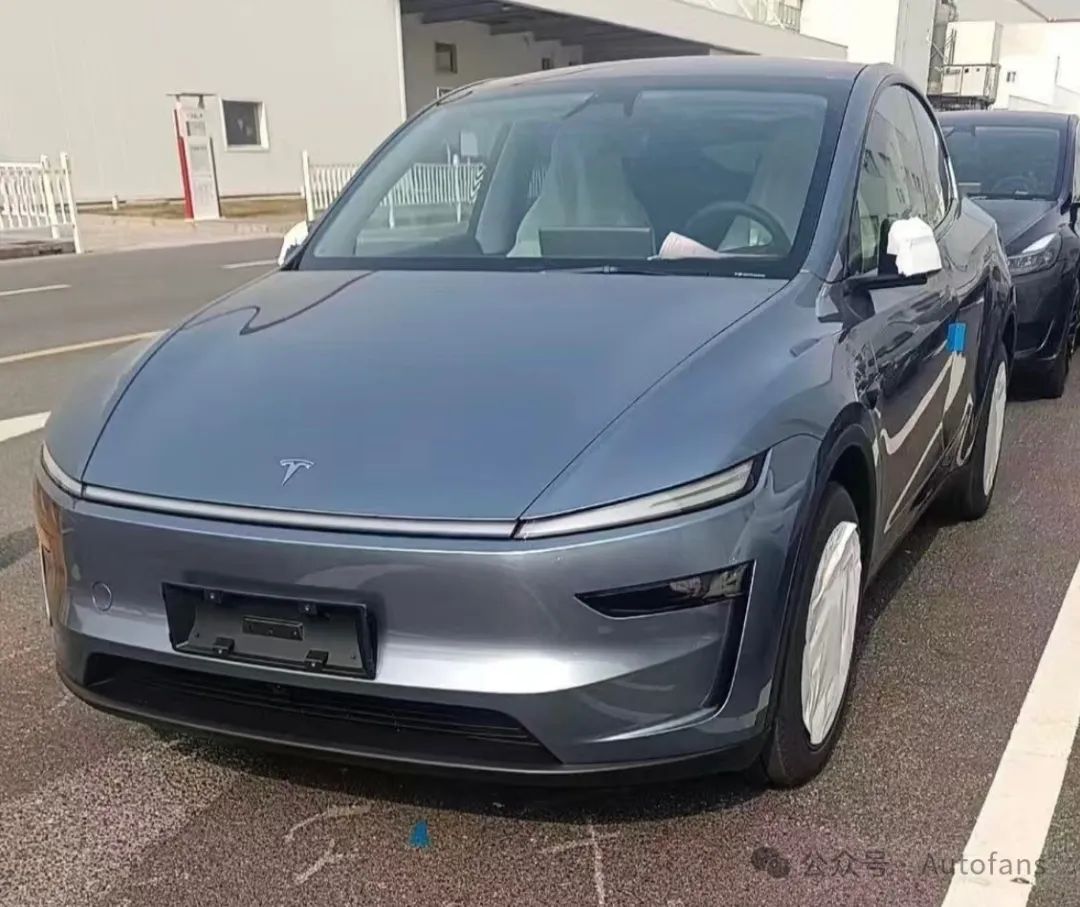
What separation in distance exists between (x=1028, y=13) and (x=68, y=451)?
378 feet

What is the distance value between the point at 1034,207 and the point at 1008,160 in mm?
864

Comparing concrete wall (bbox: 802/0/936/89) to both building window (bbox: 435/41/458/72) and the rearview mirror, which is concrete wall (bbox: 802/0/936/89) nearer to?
building window (bbox: 435/41/458/72)

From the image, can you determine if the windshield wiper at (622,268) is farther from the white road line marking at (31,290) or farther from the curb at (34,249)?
the curb at (34,249)

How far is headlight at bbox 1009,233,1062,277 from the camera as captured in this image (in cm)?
602

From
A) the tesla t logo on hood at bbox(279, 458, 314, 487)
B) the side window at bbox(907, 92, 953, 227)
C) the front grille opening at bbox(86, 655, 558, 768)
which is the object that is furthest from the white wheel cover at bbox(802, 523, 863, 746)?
the side window at bbox(907, 92, 953, 227)

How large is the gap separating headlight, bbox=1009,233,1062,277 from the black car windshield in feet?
10.6

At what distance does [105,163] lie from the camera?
21.9 meters

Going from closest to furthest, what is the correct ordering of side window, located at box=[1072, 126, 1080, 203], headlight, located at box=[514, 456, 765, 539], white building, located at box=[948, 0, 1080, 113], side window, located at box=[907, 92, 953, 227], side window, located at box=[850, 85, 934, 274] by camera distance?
1. headlight, located at box=[514, 456, 765, 539]
2. side window, located at box=[850, 85, 934, 274]
3. side window, located at box=[907, 92, 953, 227]
4. side window, located at box=[1072, 126, 1080, 203]
5. white building, located at box=[948, 0, 1080, 113]

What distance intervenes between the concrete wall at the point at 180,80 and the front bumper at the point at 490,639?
67.8 feet

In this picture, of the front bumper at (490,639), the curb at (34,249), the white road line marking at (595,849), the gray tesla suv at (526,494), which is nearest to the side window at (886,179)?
the gray tesla suv at (526,494)

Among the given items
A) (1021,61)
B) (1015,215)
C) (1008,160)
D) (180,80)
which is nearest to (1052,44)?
(1021,61)

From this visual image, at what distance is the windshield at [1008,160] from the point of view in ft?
22.9

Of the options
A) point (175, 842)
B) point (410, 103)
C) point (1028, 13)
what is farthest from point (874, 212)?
point (1028, 13)

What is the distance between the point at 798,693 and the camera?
229 centimetres
